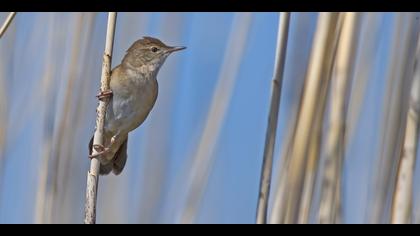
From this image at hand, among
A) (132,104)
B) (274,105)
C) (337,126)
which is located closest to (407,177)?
(337,126)

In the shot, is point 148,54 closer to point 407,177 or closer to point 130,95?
point 130,95

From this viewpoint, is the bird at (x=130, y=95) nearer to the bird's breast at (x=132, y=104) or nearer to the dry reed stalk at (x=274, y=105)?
the bird's breast at (x=132, y=104)

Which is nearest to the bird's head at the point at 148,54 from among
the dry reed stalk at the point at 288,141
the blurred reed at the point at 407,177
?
the dry reed stalk at the point at 288,141

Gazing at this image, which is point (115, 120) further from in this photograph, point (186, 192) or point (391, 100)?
point (391, 100)

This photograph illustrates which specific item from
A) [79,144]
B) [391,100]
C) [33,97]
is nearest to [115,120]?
[79,144]
